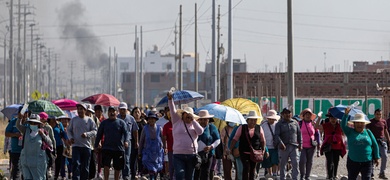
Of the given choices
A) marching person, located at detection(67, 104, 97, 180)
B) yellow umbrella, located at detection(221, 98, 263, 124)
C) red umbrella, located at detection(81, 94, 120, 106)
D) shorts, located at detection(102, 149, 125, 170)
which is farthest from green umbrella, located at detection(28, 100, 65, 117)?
red umbrella, located at detection(81, 94, 120, 106)

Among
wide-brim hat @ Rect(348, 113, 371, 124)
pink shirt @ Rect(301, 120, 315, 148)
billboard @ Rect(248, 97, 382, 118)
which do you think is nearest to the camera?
wide-brim hat @ Rect(348, 113, 371, 124)

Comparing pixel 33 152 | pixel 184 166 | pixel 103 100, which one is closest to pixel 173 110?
pixel 184 166

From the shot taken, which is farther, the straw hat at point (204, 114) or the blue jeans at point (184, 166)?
the straw hat at point (204, 114)

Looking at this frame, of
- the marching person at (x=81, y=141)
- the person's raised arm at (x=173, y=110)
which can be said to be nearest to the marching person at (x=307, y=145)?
the marching person at (x=81, y=141)

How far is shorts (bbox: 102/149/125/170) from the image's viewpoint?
19.5 meters

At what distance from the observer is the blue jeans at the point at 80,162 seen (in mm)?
20062

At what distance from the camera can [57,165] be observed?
2192 centimetres

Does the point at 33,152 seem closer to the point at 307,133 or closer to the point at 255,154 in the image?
the point at 255,154

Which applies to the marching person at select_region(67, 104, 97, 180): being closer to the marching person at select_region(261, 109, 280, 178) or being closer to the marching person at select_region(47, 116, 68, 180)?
the marching person at select_region(47, 116, 68, 180)

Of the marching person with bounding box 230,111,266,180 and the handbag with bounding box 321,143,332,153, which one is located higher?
the marching person with bounding box 230,111,266,180

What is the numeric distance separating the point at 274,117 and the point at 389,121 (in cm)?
704

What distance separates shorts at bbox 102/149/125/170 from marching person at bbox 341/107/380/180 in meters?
4.31

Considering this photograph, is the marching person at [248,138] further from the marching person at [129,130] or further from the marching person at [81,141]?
the marching person at [129,130]

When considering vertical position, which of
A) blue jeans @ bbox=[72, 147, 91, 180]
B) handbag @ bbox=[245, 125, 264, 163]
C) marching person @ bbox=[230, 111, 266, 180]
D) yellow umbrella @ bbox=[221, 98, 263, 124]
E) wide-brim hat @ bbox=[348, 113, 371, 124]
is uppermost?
yellow umbrella @ bbox=[221, 98, 263, 124]
